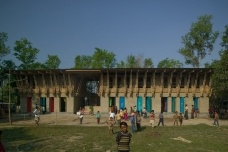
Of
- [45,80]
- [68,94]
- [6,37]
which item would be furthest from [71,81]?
[6,37]

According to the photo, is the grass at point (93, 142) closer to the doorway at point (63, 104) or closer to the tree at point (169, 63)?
the doorway at point (63, 104)

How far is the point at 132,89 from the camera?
125ft

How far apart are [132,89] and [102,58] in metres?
23.1

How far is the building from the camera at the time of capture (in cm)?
3747

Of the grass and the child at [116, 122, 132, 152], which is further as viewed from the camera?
the grass

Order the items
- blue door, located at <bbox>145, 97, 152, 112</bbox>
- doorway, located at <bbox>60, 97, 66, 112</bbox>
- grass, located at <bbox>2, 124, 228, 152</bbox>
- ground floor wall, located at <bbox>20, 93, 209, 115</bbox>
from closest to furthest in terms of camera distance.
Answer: grass, located at <bbox>2, 124, 228, 152</bbox>
ground floor wall, located at <bbox>20, 93, 209, 115</bbox>
blue door, located at <bbox>145, 97, 152, 112</bbox>
doorway, located at <bbox>60, 97, 66, 112</bbox>

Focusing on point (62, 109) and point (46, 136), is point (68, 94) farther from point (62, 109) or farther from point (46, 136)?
point (46, 136)

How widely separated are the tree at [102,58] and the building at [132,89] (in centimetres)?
1947

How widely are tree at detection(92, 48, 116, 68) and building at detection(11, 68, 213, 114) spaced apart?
767 inches

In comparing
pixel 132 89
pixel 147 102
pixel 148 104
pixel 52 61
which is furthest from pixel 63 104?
pixel 52 61

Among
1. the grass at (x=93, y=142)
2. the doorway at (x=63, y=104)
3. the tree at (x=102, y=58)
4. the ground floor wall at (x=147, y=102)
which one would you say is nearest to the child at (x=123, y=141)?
the grass at (x=93, y=142)

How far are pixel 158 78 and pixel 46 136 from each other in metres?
22.1

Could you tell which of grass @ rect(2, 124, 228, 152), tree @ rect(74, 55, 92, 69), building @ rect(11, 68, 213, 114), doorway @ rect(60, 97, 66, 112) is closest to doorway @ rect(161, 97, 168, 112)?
building @ rect(11, 68, 213, 114)

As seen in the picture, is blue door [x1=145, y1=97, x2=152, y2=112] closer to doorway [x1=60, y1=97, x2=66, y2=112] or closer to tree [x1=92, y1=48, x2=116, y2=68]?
doorway [x1=60, y1=97, x2=66, y2=112]
